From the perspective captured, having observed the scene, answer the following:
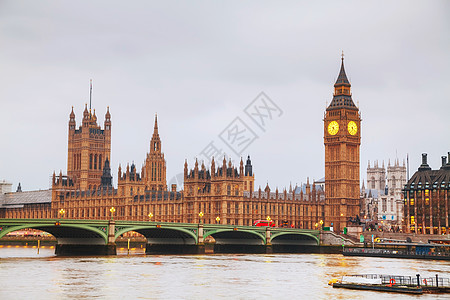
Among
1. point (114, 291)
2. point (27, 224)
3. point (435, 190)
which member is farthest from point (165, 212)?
point (114, 291)

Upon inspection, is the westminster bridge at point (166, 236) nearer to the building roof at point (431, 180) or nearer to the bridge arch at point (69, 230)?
the bridge arch at point (69, 230)

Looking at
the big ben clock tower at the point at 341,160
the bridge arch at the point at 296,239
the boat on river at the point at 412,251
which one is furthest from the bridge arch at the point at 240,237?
the big ben clock tower at the point at 341,160

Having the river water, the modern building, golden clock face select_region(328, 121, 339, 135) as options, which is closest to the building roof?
the modern building

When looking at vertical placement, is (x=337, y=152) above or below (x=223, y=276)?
above

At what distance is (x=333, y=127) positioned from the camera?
6880 inches

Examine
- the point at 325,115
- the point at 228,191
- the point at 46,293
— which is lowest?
the point at 46,293

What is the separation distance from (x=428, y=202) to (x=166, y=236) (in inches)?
2990

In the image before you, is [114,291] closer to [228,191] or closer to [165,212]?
[228,191]

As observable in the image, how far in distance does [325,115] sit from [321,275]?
97.8 meters

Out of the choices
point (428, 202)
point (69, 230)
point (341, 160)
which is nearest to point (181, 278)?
point (69, 230)

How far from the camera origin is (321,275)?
3282 inches

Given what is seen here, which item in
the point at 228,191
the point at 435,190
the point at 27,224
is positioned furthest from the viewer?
the point at 435,190

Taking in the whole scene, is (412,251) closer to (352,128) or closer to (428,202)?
(352,128)

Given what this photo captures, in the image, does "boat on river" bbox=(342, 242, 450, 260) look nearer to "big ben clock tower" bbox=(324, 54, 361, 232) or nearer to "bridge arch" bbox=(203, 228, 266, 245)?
"bridge arch" bbox=(203, 228, 266, 245)
